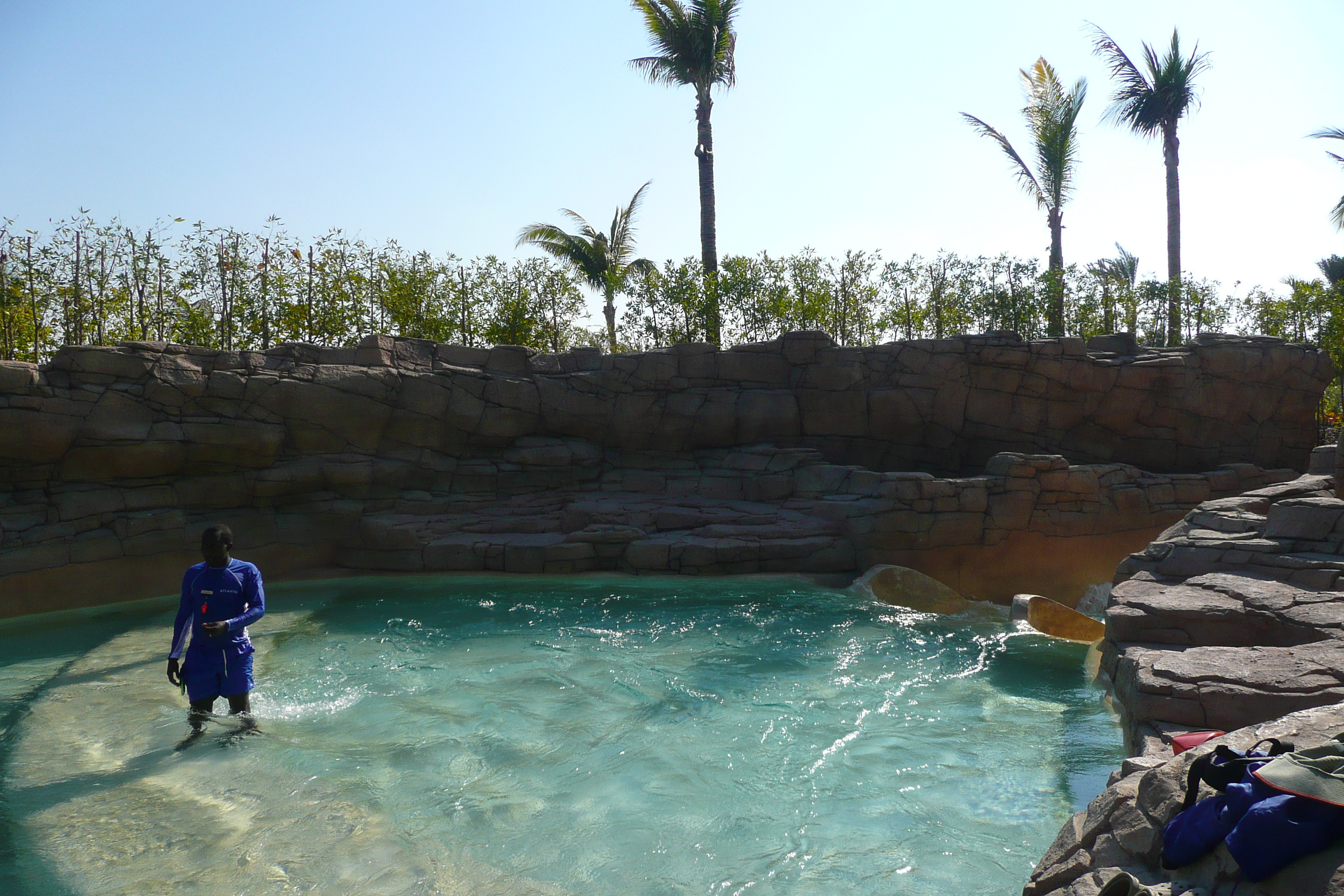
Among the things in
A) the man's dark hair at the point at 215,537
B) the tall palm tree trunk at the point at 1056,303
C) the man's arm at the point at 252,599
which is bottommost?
the man's arm at the point at 252,599

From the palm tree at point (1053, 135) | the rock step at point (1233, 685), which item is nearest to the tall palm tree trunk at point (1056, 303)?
the palm tree at point (1053, 135)

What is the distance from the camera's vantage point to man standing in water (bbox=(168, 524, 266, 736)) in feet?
15.0

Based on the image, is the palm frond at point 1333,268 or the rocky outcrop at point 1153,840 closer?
the rocky outcrop at point 1153,840

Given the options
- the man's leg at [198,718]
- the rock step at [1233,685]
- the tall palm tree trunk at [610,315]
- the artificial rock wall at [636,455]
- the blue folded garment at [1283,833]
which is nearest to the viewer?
the blue folded garment at [1283,833]

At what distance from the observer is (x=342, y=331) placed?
13438 mm

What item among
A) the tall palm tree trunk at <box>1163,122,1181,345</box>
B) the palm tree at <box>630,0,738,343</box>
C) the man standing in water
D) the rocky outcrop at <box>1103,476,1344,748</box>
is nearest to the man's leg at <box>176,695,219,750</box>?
the man standing in water

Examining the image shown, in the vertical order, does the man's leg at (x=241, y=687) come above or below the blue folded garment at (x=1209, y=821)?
below

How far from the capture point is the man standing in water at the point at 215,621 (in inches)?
180

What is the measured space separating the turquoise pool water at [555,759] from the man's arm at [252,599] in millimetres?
860

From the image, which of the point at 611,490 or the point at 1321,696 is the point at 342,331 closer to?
the point at 611,490

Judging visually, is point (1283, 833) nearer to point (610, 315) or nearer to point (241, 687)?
point (241, 687)

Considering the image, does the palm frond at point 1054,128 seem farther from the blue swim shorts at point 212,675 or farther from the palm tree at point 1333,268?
the blue swim shorts at point 212,675

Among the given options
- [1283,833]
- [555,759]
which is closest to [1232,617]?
[1283,833]

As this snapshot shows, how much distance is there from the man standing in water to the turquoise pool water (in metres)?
0.39
